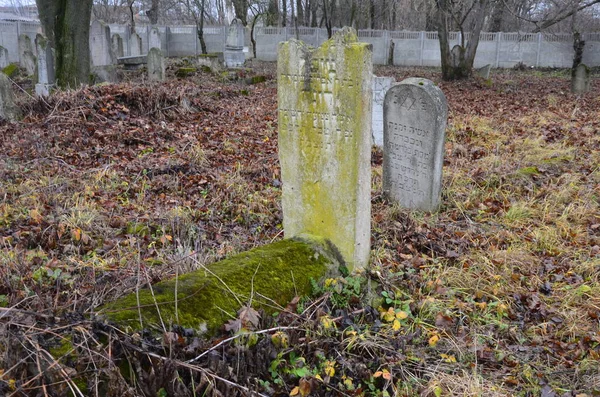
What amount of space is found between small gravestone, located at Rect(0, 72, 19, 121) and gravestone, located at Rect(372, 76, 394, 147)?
7027 mm

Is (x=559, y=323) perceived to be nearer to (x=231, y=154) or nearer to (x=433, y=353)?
(x=433, y=353)

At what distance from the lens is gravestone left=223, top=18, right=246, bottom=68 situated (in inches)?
801

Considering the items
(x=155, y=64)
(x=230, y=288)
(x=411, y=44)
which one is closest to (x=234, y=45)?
(x=155, y=64)

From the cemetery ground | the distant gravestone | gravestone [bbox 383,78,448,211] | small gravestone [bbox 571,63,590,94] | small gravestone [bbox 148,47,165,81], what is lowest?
the cemetery ground

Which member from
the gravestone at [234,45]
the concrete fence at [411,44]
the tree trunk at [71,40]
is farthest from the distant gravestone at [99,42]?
the concrete fence at [411,44]

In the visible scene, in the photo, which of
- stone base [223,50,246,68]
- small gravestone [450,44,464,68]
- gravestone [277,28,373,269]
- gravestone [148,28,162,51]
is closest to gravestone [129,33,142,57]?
gravestone [148,28,162,51]

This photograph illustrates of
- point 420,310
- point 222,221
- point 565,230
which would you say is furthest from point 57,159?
point 565,230

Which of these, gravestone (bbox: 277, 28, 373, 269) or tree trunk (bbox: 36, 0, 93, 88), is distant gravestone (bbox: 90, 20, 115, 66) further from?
gravestone (bbox: 277, 28, 373, 269)

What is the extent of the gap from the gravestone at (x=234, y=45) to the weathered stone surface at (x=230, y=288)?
1749 cm

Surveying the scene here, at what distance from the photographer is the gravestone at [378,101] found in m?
9.52

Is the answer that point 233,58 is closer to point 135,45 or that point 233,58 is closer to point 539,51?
point 135,45

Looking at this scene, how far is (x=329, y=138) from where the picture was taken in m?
3.97

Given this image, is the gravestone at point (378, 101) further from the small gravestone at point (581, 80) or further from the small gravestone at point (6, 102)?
the small gravestone at point (581, 80)

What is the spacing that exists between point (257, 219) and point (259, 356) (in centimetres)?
313
